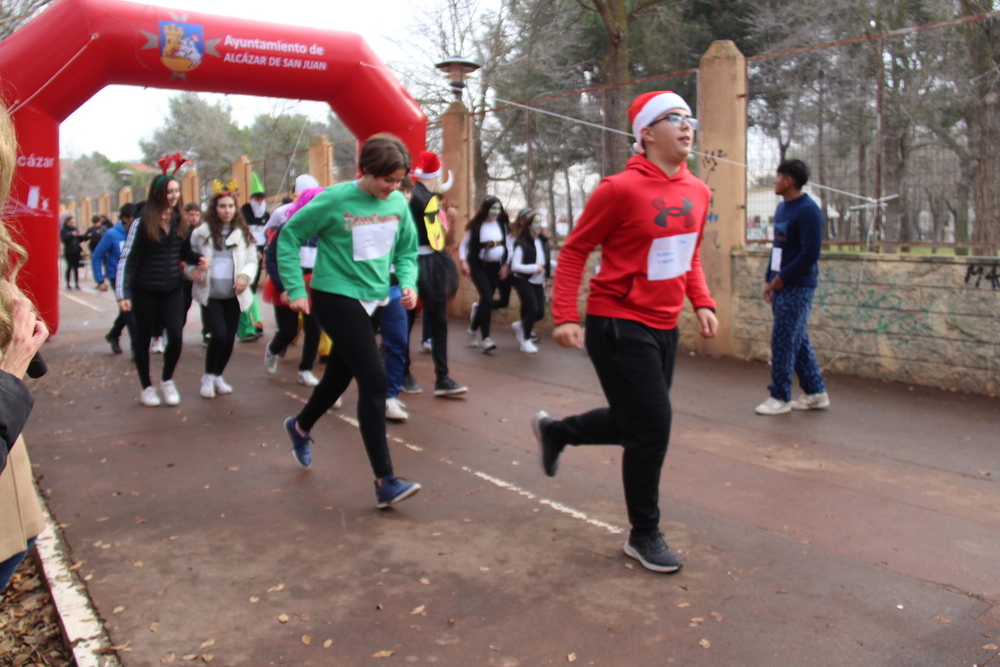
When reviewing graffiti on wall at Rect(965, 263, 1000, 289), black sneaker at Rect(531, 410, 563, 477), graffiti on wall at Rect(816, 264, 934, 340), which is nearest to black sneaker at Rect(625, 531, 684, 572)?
black sneaker at Rect(531, 410, 563, 477)

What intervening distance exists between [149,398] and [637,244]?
483 centimetres

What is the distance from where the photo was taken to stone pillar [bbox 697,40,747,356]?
28.5ft

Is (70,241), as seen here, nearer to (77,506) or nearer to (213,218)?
(213,218)

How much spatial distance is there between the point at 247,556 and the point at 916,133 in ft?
21.8

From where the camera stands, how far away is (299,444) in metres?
4.93

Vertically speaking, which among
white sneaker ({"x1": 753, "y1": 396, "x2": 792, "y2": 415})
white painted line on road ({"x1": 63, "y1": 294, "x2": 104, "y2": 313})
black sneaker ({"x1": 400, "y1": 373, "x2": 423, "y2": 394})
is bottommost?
white sneaker ({"x1": 753, "y1": 396, "x2": 792, "y2": 415})

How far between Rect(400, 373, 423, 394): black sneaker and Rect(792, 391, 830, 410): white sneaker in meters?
3.06

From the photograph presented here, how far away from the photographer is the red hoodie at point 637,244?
3.51 metres

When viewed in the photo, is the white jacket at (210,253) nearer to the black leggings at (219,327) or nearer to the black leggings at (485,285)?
the black leggings at (219,327)

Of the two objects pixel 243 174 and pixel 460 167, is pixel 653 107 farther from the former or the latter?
pixel 243 174

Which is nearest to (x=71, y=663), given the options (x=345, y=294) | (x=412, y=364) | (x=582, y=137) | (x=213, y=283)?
(x=345, y=294)

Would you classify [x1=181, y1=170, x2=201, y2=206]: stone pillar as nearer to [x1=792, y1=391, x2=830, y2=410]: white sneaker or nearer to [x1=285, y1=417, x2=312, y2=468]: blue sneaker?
[x1=792, y1=391, x2=830, y2=410]: white sneaker

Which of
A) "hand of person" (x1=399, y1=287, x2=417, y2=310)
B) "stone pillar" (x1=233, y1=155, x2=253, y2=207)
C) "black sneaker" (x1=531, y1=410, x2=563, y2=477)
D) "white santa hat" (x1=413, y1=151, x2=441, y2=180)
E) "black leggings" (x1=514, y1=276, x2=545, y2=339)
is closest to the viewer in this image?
"black sneaker" (x1=531, y1=410, x2=563, y2=477)

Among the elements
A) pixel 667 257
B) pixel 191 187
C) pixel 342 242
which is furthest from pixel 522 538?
pixel 191 187
